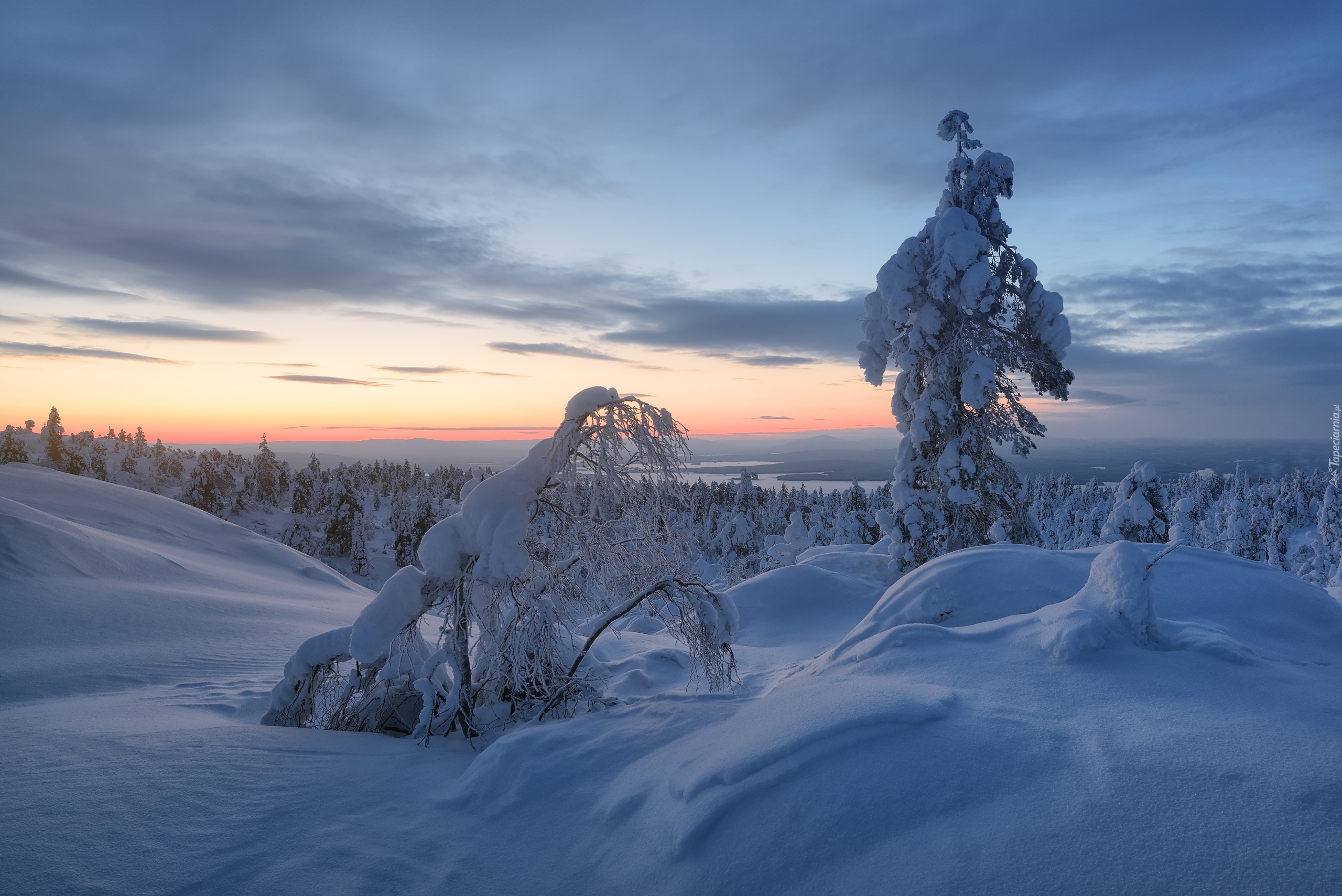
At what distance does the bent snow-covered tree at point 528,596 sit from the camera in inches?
291

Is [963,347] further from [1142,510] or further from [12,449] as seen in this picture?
[12,449]

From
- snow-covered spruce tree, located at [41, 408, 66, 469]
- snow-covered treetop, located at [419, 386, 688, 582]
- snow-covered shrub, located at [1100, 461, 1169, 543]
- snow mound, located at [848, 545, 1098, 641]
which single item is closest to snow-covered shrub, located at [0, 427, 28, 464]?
snow-covered spruce tree, located at [41, 408, 66, 469]

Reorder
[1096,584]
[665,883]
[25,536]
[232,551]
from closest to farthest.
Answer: [665,883] → [1096,584] → [25,536] → [232,551]

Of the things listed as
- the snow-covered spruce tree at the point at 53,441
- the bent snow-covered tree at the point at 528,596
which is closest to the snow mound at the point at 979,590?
the bent snow-covered tree at the point at 528,596

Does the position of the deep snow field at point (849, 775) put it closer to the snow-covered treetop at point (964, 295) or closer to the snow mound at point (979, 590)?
the snow mound at point (979, 590)

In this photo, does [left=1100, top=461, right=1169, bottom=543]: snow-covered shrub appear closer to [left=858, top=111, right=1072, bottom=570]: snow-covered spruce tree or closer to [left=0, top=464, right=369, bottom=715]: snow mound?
[left=858, top=111, right=1072, bottom=570]: snow-covered spruce tree

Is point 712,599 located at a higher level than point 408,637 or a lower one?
higher

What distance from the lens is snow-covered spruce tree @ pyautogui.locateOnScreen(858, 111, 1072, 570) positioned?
15.9 metres

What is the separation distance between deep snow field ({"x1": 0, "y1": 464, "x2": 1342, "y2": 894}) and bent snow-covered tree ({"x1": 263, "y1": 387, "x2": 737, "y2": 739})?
68 cm

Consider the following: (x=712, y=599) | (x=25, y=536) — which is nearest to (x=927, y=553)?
(x=712, y=599)

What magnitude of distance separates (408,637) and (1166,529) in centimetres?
2789

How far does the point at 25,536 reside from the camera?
47.6 feet

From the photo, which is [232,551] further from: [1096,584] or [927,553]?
[1096,584]

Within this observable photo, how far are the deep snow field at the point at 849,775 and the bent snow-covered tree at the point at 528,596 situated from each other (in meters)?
0.68
